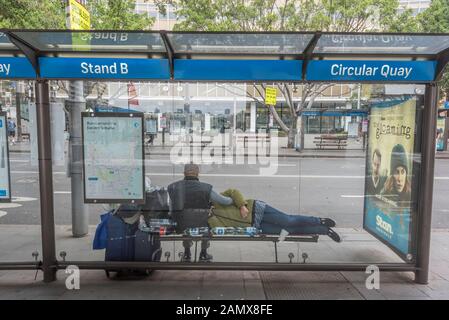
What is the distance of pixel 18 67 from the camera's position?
13.0 ft

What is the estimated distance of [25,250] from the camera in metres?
5.10

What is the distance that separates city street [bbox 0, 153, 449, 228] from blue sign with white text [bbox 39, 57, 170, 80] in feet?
4.09

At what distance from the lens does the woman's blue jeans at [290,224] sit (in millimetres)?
4508

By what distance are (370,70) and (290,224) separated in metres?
2.01

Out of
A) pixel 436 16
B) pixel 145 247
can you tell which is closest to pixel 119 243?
pixel 145 247

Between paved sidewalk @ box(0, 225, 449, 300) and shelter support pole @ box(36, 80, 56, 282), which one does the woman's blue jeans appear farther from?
shelter support pole @ box(36, 80, 56, 282)

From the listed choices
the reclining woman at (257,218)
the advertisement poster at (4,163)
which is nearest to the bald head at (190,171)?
the reclining woman at (257,218)

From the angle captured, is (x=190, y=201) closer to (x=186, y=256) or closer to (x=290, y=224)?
(x=186, y=256)

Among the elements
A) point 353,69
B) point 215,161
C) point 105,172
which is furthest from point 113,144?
point 215,161

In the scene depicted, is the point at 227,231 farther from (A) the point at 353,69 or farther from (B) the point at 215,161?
(B) the point at 215,161

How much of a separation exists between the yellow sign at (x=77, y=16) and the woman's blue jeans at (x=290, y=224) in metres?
3.66

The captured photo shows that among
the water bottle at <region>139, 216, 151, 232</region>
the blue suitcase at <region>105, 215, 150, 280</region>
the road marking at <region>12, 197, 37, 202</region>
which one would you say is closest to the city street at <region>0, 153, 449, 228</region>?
the road marking at <region>12, 197, 37, 202</region>

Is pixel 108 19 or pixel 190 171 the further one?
pixel 108 19

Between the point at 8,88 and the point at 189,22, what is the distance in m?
12.3
